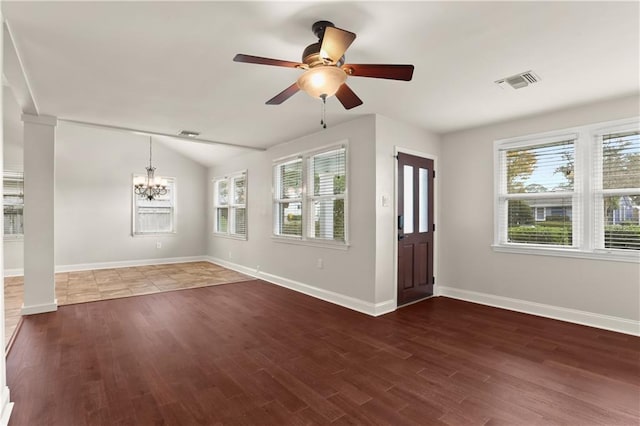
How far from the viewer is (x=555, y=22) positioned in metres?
2.13

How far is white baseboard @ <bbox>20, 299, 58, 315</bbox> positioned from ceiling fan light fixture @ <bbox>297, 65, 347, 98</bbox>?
4414 millimetres

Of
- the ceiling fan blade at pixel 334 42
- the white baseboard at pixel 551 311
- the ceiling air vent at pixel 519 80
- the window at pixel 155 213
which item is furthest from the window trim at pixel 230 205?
the ceiling fan blade at pixel 334 42

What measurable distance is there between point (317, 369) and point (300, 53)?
8.31 ft

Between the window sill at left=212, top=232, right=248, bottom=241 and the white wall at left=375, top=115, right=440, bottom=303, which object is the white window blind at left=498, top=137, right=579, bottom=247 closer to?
the white wall at left=375, top=115, right=440, bottom=303

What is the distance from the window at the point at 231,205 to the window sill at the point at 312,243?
143cm

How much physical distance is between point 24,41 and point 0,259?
5.35 ft

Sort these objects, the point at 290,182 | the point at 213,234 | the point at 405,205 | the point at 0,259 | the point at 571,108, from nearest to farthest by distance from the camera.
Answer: the point at 0,259 < the point at 571,108 < the point at 405,205 < the point at 290,182 < the point at 213,234

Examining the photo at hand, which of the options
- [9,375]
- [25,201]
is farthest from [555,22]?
[25,201]

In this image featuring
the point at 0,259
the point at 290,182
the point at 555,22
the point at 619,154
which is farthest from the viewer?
the point at 290,182

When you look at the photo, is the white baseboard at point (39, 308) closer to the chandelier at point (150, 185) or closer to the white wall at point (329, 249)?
the white wall at point (329, 249)

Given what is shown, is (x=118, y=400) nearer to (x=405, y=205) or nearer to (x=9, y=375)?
(x=9, y=375)

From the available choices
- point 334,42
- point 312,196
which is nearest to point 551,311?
point 312,196

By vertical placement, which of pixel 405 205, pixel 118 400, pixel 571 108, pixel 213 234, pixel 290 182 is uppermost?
pixel 571 108

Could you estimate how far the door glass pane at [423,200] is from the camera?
475 cm
